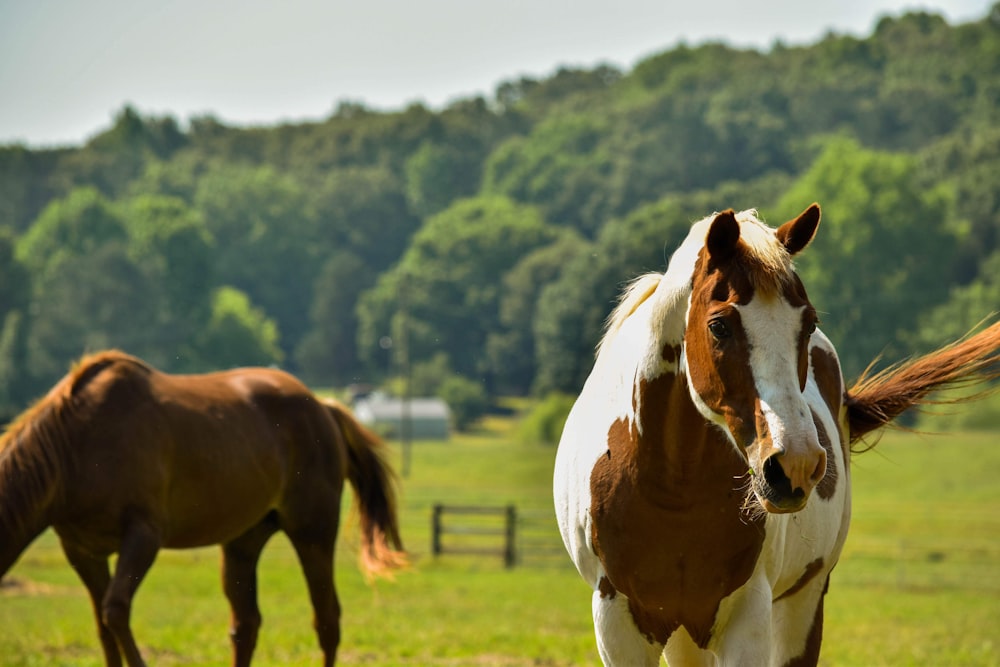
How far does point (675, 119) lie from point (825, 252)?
1636 inches

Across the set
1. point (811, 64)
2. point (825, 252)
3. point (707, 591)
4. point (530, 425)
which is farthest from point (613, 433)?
point (811, 64)

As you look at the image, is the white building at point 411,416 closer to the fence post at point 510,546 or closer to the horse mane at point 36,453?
the fence post at point 510,546

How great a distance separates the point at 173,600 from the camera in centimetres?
1498

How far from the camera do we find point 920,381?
5398 millimetres

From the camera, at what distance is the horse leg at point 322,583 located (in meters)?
7.50

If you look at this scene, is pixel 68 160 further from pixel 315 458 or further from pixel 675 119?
pixel 315 458

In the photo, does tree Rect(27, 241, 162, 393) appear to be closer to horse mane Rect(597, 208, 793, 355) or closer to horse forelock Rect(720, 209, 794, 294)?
horse mane Rect(597, 208, 793, 355)

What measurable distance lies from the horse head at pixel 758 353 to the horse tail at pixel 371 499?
5.17m

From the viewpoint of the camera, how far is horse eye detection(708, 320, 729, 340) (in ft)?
11.4

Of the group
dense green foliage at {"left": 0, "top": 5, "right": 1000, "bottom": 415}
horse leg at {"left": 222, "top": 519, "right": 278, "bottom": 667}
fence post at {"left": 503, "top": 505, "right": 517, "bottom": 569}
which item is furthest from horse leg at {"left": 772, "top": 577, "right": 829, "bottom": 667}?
dense green foliage at {"left": 0, "top": 5, "right": 1000, "bottom": 415}

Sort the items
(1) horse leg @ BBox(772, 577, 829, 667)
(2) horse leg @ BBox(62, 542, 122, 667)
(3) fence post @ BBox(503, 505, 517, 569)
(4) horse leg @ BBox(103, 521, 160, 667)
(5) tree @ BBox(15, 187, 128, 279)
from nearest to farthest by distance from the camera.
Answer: (1) horse leg @ BBox(772, 577, 829, 667) → (4) horse leg @ BBox(103, 521, 160, 667) → (2) horse leg @ BBox(62, 542, 122, 667) → (3) fence post @ BBox(503, 505, 517, 569) → (5) tree @ BBox(15, 187, 128, 279)

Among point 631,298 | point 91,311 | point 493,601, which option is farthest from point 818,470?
point 91,311

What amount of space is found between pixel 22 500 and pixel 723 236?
188 inches

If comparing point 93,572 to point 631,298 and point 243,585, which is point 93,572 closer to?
point 243,585
